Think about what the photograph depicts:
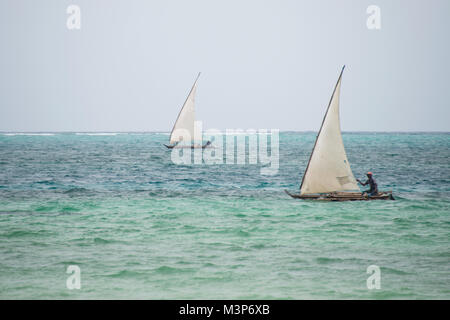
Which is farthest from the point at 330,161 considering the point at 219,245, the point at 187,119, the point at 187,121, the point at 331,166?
the point at 187,121

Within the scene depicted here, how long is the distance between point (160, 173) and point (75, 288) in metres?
43.1

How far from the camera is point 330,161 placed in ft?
93.9

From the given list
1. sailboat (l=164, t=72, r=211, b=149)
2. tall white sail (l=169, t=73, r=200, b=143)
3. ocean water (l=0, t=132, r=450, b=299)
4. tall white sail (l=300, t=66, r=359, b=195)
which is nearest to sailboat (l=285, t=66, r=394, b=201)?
tall white sail (l=300, t=66, r=359, b=195)

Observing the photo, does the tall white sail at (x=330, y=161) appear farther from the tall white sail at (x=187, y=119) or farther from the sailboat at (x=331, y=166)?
the tall white sail at (x=187, y=119)

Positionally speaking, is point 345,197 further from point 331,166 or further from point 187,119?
point 187,119

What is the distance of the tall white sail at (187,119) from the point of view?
8099 cm

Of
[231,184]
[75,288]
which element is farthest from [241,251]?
[231,184]

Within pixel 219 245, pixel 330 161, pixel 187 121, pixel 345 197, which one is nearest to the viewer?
pixel 219 245

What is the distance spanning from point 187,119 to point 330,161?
2219 inches

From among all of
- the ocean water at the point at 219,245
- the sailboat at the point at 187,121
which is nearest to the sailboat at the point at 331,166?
the ocean water at the point at 219,245

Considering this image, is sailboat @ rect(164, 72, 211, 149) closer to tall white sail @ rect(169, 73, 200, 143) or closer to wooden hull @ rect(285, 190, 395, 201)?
tall white sail @ rect(169, 73, 200, 143)

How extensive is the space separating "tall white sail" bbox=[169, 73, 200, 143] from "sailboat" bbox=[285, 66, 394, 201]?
51.7 m

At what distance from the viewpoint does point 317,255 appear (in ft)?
62.3

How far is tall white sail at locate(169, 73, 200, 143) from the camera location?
81.0 m
